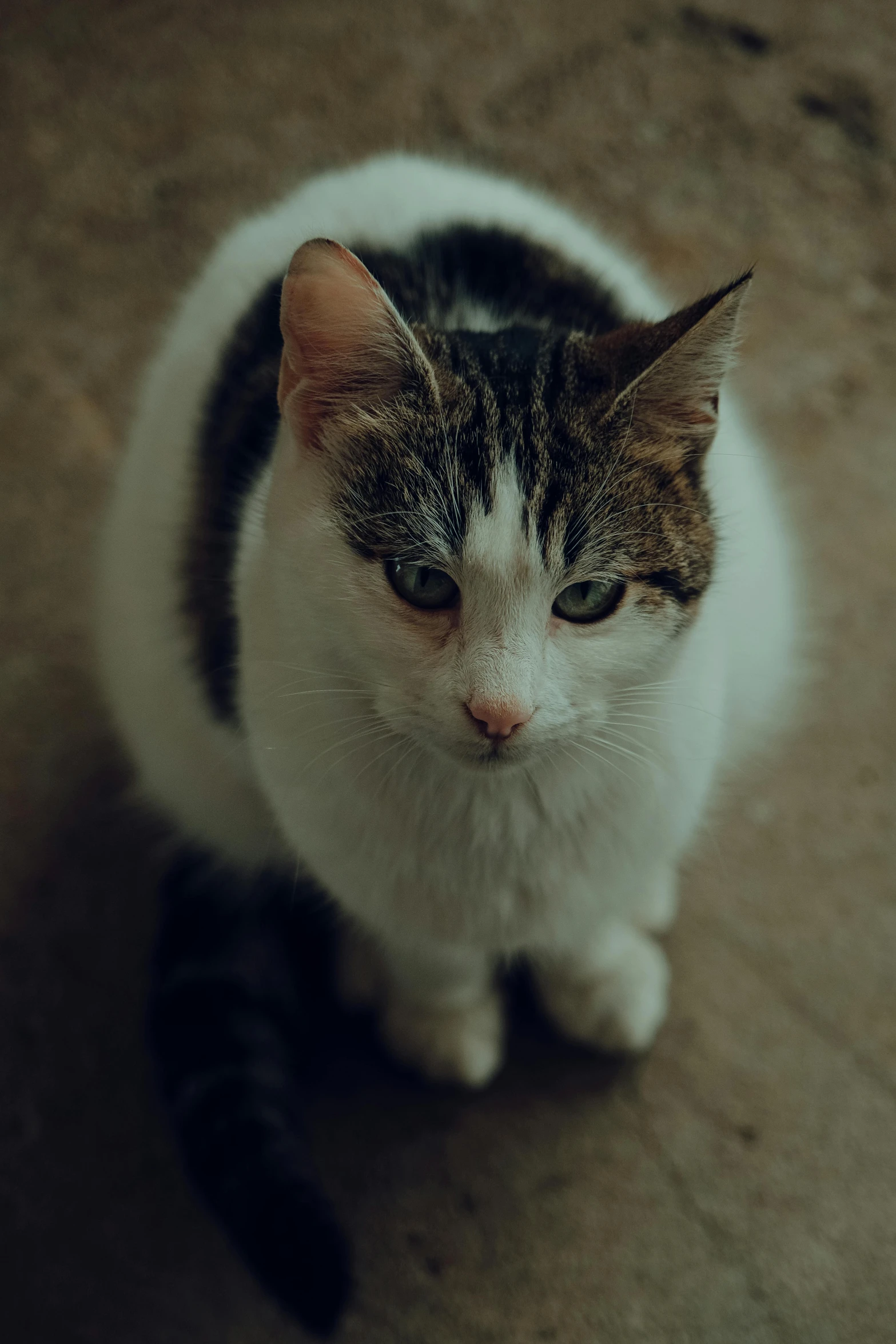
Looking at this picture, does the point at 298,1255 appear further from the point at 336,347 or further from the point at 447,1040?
the point at 336,347

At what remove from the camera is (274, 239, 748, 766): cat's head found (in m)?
0.99

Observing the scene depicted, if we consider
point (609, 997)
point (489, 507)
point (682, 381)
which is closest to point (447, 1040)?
point (609, 997)

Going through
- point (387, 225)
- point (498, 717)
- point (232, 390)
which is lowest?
point (498, 717)

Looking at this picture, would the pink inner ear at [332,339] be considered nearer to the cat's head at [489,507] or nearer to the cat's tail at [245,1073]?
the cat's head at [489,507]

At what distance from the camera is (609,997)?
5.31ft

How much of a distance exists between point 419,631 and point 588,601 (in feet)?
0.57

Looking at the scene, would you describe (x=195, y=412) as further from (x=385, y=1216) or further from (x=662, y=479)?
(x=385, y=1216)

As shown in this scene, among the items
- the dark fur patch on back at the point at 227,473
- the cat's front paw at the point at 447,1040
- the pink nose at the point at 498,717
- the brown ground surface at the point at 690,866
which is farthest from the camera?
the cat's front paw at the point at 447,1040

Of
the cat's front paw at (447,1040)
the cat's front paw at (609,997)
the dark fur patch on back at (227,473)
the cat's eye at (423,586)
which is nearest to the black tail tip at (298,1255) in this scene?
the cat's front paw at (447,1040)

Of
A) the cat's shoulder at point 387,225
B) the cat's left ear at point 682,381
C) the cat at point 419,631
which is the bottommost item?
the cat at point 419,631

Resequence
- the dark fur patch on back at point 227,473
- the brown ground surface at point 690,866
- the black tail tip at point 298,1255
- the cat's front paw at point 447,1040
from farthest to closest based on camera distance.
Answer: the cat's front paw at point 447,1040 < the brown ground surface at point 690,866 < the dark fur patch on back at point 227,473 < the black tail tip at point 298,1255

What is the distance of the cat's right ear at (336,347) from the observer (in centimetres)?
99

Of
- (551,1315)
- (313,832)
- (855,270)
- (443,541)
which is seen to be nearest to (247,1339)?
(551,1315)

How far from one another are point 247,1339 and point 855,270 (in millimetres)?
2307
